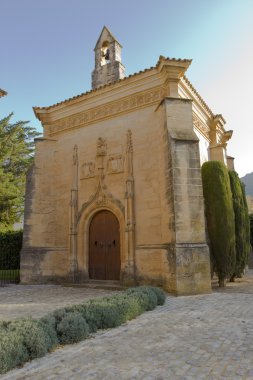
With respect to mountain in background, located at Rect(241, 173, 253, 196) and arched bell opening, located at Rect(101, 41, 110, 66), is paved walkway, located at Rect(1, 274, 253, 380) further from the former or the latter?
mountain in background, located at Rect(241, 173, 253, 196)

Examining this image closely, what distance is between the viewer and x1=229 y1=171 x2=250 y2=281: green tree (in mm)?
11406

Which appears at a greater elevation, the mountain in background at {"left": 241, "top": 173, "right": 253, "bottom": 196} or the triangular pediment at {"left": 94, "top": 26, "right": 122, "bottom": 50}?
the mountain in background at {"left": 241, "top": 173, "right": 253, "bottom": 196}

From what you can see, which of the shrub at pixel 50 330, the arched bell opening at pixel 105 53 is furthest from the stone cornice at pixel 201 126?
the shrub at pixel 50 330

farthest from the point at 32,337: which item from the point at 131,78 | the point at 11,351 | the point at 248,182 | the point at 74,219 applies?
the point at 248,182

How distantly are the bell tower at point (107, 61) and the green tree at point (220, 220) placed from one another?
848 centimetres

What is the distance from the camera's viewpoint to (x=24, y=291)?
10.6 m

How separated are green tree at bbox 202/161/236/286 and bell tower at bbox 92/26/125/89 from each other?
8.48 metres

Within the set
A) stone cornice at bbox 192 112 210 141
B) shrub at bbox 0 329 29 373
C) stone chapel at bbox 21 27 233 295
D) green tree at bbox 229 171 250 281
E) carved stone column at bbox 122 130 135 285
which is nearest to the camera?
shrub at bbox 0 329 29 373

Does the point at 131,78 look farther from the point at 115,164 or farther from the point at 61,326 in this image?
the point at 61,326

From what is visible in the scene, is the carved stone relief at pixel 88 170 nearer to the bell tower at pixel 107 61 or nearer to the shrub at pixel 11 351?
the bell tower at pixel 107 61

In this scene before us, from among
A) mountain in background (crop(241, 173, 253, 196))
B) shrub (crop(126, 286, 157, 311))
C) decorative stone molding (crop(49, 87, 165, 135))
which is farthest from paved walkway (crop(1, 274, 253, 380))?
mountain in background (crop(241, 173, 253, 196))

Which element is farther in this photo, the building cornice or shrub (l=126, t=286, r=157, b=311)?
the building cornice

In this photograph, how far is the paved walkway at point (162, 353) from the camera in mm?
3412

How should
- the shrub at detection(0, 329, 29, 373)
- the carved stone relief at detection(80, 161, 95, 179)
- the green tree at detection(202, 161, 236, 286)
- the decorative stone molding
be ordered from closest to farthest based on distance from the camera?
the shrub at detection(0, 329, 29, 373), the green tree at detection(202, 161, 236, 286), the decorative stone molding, the carved stone relief at detection(80, 161, 95, 179)
